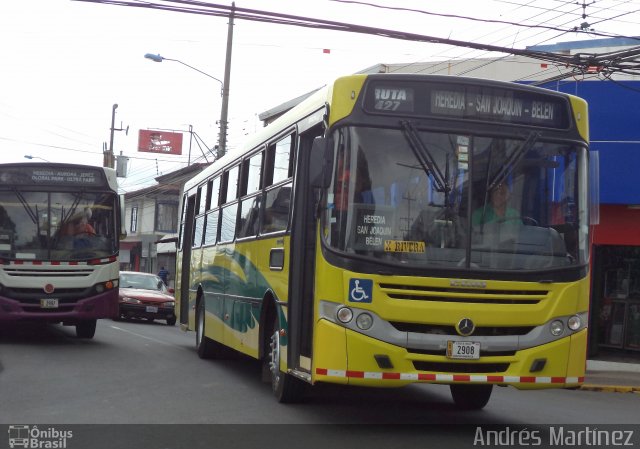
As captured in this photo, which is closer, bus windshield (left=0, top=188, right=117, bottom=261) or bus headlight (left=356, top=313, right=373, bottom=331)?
bus headlight (left=356, top=313, right=373, bottom=331)

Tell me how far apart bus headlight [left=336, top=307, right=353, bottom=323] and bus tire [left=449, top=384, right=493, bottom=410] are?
2.68 metres


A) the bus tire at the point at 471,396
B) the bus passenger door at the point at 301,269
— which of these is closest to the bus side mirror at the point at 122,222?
the bus passenger door at the point at 301,269

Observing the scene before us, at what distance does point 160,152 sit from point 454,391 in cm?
5660

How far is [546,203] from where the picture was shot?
29.8 ft

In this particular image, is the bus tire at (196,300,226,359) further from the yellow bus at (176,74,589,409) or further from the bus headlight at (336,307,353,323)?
the bus headlight at (336,307,353,323)

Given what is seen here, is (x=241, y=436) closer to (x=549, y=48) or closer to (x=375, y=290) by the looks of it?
(x=375, y=290)

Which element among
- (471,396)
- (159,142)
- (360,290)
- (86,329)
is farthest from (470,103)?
(159,142)

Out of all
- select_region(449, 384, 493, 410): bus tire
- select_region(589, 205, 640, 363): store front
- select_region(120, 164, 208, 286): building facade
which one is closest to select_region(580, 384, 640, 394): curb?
select_region(589, 205, 640, 363): store front

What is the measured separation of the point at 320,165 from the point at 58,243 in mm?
9711

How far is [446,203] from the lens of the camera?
876 cm

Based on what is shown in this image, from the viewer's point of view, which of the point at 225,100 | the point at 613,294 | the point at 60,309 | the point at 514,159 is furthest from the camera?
the point at 225,100

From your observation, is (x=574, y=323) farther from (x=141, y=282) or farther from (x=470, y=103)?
(x=141, y=282)

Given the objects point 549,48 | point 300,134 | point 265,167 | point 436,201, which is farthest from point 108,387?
point 549,48

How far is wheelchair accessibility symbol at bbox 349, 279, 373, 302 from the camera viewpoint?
8516 mm
